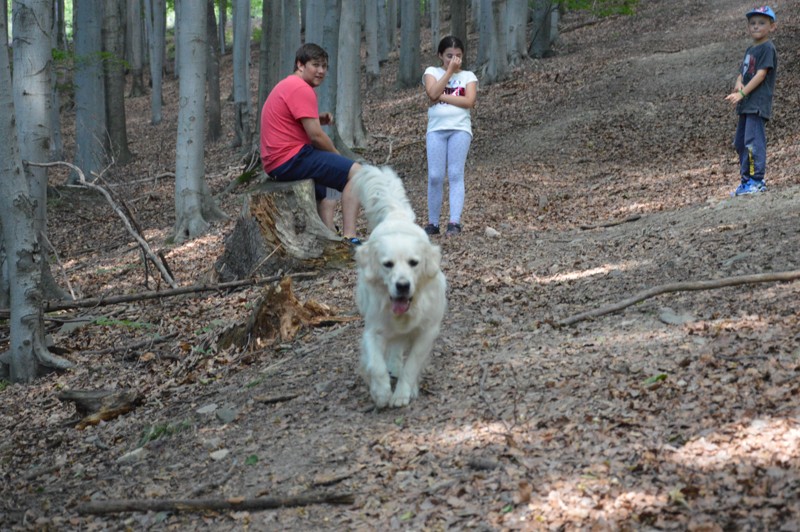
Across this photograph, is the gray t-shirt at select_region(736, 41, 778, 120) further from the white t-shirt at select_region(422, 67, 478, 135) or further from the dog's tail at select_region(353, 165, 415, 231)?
the dog's tail at select_region(353, 165, 415, 231)

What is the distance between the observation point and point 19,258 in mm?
6812

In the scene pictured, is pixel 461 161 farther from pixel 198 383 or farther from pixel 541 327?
pixel 198 383

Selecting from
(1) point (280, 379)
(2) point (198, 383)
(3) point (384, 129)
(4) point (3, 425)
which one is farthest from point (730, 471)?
(3) point (384, 129)

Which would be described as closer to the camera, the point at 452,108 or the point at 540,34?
the point at 452,108

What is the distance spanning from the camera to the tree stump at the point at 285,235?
836 cm

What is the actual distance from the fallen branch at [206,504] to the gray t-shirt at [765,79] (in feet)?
22.6

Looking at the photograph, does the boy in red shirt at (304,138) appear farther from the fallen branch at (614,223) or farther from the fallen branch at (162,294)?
the fallen branch at (614,223)

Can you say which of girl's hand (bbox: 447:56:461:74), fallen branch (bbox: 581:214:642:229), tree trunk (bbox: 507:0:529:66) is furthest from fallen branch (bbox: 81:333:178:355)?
tree trunk (bbox: 507:0:529:66)

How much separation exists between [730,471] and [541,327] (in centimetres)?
267

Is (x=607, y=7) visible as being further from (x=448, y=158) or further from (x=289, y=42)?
(x=448, y=158)

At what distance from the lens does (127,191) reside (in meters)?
16.7

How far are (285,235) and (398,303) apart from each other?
369 centimetres

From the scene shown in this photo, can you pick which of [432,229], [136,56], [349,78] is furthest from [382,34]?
[432,229]

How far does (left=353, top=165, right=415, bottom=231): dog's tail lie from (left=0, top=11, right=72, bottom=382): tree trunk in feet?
9.24
